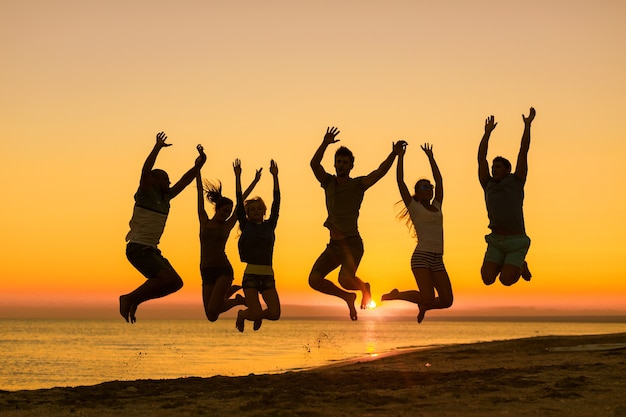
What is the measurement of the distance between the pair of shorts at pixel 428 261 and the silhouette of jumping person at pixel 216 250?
3618 mm

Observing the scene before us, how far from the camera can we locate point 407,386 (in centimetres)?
1430

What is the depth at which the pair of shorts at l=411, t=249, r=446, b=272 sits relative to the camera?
15.2 meters

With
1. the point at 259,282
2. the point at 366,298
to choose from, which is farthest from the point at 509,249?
the point at 259,282

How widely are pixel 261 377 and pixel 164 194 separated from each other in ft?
16.4

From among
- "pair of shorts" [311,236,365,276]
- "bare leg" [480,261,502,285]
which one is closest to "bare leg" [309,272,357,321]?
"pair of shorts" [311,236,365,276]

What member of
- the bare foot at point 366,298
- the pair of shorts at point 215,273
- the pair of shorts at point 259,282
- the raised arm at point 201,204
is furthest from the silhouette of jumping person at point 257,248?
the bare foot at point 366,298

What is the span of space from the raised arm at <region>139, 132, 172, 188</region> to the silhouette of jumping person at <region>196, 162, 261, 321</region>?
2.26 meters

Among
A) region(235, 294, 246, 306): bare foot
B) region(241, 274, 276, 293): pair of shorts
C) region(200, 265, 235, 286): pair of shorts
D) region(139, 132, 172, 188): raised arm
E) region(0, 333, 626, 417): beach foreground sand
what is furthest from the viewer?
region(235, 294, 246, 306): bare foot

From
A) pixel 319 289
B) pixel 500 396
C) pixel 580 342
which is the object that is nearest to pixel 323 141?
pixel 319 289

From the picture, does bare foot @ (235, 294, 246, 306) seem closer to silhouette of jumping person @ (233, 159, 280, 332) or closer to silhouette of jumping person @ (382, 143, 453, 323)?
silhouette of jumping person @ (233, 159, 280, 332)

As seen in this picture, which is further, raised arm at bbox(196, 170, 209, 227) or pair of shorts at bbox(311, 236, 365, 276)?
Result: raised arm at bbox(196, 170, 209, 227)

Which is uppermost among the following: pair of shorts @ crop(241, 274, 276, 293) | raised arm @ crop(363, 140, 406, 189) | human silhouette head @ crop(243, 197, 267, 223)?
raised arm @ crop(363, 140, 406, 189)

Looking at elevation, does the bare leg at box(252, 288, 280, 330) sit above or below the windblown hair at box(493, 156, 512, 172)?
below

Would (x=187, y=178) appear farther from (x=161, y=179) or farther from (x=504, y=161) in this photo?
(x=504, y=161)
